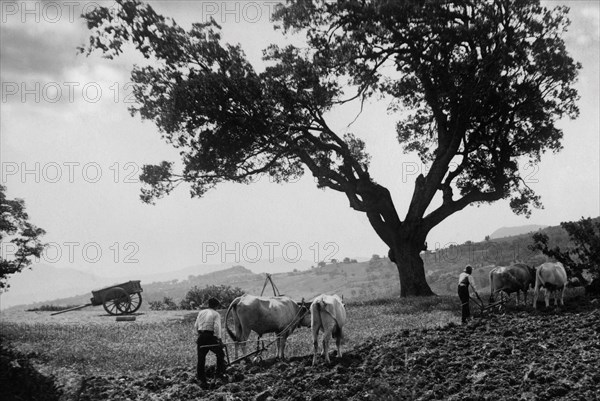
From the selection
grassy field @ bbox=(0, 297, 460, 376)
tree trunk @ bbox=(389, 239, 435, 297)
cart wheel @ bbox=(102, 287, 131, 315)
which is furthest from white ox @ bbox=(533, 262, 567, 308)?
cart wheel @ bbox=(102, 287, 131, 315)

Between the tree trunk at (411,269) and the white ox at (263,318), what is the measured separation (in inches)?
581

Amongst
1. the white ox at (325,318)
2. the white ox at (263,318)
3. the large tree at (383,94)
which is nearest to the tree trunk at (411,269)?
the large tree at (383,94)

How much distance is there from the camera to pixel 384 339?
1450 centimetres

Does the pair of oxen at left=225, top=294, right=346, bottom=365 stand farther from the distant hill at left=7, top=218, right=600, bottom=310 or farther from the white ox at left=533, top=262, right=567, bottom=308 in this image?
the distant hill at left=7, top=218, right=600, bottom=310

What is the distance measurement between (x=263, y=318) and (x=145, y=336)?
7.38 meters

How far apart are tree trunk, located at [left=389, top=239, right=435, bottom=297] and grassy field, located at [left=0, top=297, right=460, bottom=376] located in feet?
8.70

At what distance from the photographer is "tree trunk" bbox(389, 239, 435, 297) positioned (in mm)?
28422

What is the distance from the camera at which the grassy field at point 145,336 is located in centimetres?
1477

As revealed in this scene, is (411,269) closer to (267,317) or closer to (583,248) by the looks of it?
(583,248)

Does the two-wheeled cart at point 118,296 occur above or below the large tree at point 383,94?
below

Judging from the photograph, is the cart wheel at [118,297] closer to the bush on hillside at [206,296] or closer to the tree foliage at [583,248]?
the bush on hillside at [206,296]

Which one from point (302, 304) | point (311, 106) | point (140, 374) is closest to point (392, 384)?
point (302, 304)

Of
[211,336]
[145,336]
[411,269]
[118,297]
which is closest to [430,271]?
[411,269]

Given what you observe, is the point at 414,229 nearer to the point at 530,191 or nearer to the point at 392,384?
the point at 530,191
